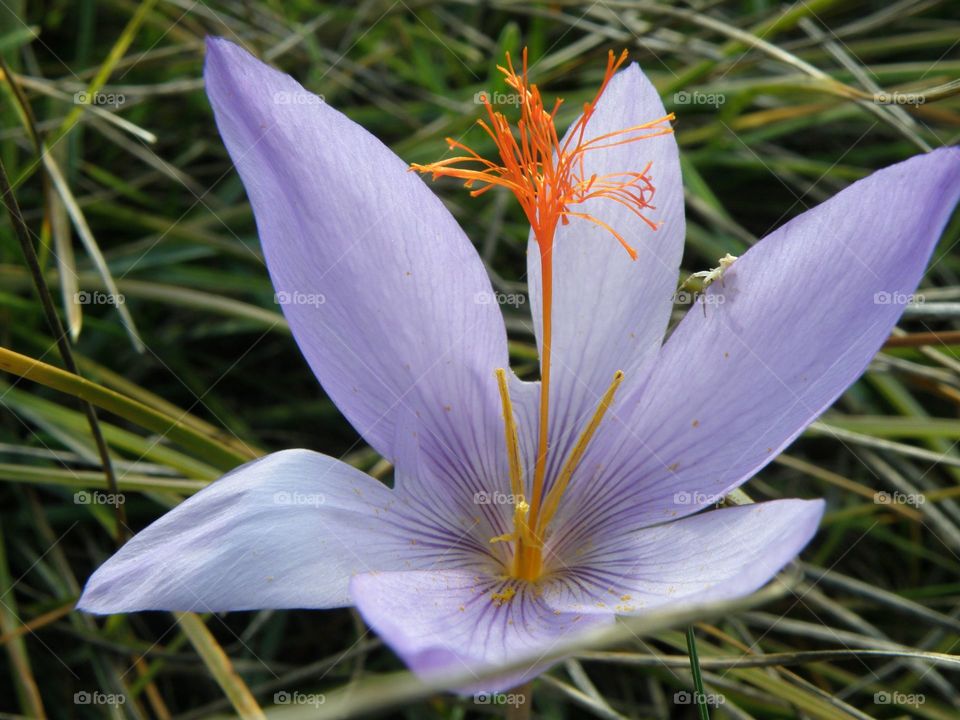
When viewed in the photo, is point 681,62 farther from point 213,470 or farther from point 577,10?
point 213,470

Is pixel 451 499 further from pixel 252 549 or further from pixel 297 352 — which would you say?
pixel 297 352

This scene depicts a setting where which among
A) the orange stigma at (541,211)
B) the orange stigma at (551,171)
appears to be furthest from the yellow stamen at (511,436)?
the orange stigma at (551,171)

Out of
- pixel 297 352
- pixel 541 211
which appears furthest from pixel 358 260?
pixel 297 352

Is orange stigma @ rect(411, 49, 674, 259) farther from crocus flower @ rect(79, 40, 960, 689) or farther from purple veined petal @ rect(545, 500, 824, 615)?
purple veined petal @ rect(545, 500, 824, 615)

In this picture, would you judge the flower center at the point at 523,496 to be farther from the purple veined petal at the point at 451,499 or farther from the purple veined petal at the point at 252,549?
the purple veined petal at the point at 252,549

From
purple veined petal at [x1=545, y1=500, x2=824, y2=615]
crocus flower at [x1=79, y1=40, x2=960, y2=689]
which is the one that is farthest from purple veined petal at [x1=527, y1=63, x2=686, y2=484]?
purple veined petal at [x1=545, y1=500, x2=824, y2=615]

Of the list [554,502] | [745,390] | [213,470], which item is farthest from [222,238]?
[745,390]
